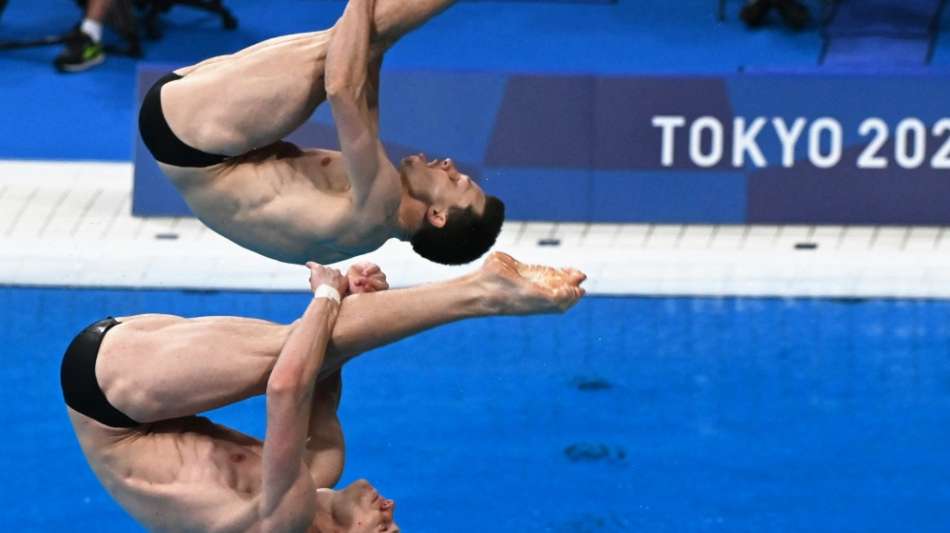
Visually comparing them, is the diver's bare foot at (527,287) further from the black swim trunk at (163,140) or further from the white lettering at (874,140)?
the white lettering at (874,140)

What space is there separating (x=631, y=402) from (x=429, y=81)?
6.77 ft

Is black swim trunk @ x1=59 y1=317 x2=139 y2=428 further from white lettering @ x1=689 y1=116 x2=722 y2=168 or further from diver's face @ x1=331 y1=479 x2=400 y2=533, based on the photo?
white lettering @ x1=689 y1=116 x2=722 y2=168

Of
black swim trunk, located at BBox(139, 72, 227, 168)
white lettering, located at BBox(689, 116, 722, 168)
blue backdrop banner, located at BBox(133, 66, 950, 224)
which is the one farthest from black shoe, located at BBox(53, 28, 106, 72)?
black swim trunk, located at BBox(139, 72, 227, 168)

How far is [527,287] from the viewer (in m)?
4.84

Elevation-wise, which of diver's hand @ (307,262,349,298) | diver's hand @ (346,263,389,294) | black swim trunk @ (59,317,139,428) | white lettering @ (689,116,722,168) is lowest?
white lettering @ (689,116,722,168)

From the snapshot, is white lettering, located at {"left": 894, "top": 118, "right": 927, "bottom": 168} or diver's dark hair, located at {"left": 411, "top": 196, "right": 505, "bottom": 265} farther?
white lettering, located at {"left": 894, "top": 118, "right": 927, "bottom": 168}

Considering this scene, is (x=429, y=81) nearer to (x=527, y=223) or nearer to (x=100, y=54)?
(x=527, y=223)

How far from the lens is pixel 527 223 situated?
9531mm

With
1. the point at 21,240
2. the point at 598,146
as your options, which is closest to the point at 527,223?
the point at 598,146

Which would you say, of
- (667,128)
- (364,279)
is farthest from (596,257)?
(364,279)

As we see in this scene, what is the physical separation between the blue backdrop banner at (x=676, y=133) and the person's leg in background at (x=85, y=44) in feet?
6.62

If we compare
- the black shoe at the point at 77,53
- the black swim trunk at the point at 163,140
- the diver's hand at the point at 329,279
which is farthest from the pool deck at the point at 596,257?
the diver's hand at the point at 329,279

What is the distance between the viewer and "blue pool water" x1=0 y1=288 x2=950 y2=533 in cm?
746

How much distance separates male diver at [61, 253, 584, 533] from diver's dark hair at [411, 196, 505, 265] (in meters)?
0.35
